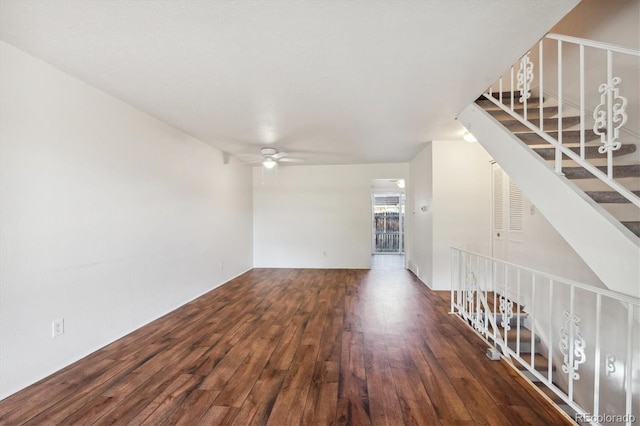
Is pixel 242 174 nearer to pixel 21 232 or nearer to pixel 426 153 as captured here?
pixel 426 153

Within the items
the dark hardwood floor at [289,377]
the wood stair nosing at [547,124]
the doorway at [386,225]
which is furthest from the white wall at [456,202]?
the doorway at [386,225]

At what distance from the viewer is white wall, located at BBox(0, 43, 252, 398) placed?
194cm

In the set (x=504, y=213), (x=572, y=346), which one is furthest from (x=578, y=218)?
(x=504, y=213)

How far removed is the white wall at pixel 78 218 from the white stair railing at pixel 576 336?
3.45 metres

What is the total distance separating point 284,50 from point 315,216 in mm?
4716

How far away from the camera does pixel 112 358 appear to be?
2408mm

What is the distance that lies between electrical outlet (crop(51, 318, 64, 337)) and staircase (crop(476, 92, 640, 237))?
161 inches

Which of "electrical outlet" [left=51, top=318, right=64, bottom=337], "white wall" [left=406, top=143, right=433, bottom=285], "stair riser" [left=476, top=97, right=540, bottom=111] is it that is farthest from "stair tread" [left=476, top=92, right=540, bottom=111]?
"electrical outlet" [left=51, top=318, right=64, bottom=337]

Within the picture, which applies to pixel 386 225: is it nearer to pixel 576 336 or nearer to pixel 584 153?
pixel 576 336

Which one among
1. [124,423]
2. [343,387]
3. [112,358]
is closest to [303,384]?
[343,387]

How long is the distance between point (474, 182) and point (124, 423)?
494cm

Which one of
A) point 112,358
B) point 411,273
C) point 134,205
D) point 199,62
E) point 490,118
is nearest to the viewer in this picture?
point 199,62

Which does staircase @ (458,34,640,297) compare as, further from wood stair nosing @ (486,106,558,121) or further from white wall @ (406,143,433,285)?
white wall @ (406,143,433,285)

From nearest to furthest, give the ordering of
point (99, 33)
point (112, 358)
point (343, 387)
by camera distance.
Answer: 1. point (99, 33)
2. point (343, 387)
3. point (112, 358)
